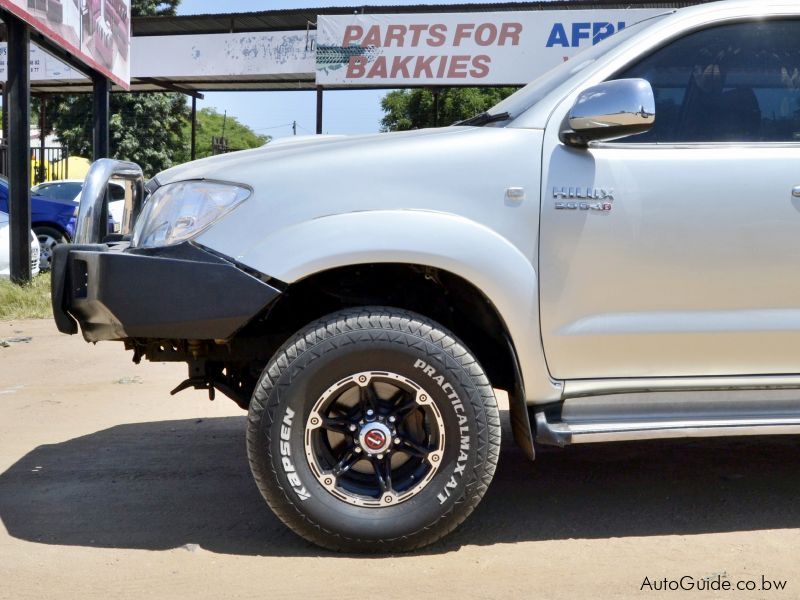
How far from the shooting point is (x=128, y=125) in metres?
42.0

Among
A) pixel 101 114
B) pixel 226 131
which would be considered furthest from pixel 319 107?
pixel 226 131

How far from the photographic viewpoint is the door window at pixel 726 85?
11.1 ft

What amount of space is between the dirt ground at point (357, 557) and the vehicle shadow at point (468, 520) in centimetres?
1

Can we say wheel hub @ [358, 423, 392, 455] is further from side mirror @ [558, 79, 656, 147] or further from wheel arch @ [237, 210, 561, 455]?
side mirror @ [558, 79, 656, 147]

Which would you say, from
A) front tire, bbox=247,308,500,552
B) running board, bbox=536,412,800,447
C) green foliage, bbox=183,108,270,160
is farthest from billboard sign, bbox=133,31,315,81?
green foliage, bbox=183,108,270,160

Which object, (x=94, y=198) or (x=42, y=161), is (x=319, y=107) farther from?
(x=94, y=198)

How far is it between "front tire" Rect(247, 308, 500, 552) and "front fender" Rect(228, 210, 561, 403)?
0.71 ft

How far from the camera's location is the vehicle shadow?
349 cm

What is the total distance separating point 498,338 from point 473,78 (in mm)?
16602

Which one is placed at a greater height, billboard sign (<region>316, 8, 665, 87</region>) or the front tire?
billboard sign (<region>316, 8, 665, 87</region>)

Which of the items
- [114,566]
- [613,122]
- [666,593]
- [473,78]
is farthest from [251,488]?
[473,78]

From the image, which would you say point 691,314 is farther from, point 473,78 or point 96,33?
point 473,78

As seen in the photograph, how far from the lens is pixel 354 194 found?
3168 millimetres

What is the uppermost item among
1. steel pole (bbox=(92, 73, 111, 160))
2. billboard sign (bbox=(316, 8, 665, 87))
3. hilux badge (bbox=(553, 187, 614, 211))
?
billboard sign (bbox=(316, 8, 665, 87))
